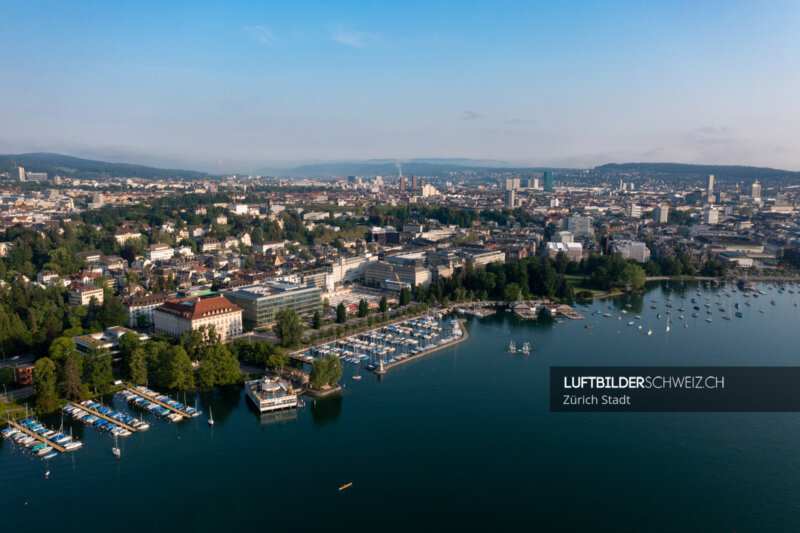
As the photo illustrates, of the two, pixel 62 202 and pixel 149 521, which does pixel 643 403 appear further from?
pixel 62 202

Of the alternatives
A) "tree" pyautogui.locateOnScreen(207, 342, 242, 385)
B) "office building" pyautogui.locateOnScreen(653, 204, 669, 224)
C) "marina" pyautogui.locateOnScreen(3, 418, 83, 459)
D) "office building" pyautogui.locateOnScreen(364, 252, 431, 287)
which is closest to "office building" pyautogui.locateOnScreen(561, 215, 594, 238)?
"office building" pyautogui.locateOnScreen(653, 204, 669, 224)

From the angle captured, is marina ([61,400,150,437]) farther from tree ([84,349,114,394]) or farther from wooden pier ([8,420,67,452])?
wooden pier ([8,420,67,452])

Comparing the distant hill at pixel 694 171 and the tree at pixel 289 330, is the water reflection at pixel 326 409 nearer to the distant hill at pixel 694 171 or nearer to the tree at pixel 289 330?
the tree at pixel 289 330

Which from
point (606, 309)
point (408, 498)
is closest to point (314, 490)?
point (408, 498)

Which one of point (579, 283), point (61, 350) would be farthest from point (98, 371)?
point (579, 283)

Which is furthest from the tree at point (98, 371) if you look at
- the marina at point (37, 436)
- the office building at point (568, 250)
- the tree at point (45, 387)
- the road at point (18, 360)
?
the office building at point (568, 250)

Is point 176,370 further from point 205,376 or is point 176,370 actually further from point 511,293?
point 511,293
